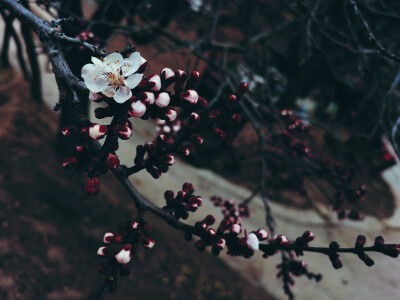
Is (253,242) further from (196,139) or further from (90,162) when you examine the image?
(90,162)

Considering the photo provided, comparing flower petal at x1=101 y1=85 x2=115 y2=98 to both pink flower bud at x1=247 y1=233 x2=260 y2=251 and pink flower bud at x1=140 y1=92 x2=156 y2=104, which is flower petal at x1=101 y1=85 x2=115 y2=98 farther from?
pink flower bud at x1=247 y1=233 x2=260 y2=251

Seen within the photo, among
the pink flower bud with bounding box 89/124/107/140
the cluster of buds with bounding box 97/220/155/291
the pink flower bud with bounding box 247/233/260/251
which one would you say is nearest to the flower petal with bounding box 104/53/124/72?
the pink flower bud with bounding box 89/124/107/140

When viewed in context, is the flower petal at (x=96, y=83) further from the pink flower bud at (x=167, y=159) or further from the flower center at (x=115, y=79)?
the pink flower bud at (x=167, y=159)

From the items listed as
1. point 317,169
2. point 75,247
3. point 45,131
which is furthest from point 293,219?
point 45,131

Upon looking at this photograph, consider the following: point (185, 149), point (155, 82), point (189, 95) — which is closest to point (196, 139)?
point (185, 149)

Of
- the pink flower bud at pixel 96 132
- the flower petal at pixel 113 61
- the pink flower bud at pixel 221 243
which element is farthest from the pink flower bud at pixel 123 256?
the flower petal at pixel 113 61

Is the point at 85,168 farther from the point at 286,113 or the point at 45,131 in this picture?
the point at 45,131
